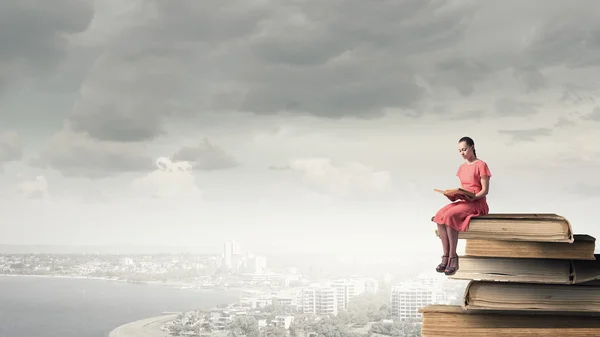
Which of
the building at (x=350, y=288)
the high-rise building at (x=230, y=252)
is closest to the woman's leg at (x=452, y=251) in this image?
the building at (x=350, y=288)

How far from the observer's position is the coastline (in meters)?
9.22

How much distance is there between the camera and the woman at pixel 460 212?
117 cm

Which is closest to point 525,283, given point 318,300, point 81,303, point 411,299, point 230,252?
point 411,299

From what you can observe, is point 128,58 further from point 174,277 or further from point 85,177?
point 174,277

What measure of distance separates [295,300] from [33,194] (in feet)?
13.3

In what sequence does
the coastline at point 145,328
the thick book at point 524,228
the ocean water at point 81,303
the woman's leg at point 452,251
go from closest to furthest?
the thick book at point 524,228, the woman's leg at point 452,251, the coastline at point 145,328, the ocean water at point 81,303

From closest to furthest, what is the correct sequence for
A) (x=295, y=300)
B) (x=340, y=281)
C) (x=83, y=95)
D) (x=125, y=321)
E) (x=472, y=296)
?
(x=472, y=296)
(x=340, y=281)
(x=295, y=300)
(x=83, y=95)
(x=125, y=321)

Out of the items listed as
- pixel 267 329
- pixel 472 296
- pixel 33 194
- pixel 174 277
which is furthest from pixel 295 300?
pixel 472 296

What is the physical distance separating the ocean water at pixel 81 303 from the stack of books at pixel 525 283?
778 centimetres

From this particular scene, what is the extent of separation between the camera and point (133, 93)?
7.68m

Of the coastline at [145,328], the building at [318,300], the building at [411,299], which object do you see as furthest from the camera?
the coastline at [145,328]

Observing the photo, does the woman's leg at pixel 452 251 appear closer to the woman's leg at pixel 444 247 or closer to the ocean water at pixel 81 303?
the woman's leg at pixel 444 247

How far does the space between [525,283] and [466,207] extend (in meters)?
0.16

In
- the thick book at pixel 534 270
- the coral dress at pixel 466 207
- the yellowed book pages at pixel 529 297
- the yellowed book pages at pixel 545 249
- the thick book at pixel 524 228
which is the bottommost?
the yellowed book pages at pixel 529 297
